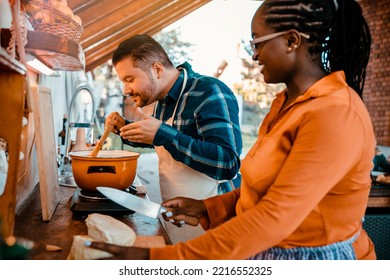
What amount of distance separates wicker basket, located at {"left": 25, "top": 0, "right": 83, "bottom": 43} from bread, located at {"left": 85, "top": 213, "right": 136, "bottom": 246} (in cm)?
77

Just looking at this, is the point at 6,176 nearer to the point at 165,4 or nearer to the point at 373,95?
the point at 165,4

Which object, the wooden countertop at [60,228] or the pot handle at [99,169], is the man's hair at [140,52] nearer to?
the pot handle at [99,169]

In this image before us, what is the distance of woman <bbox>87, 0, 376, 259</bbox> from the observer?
2.61ft

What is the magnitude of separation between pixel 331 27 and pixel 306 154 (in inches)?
15.7

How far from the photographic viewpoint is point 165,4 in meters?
3.71

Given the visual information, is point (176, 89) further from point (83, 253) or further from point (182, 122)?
point (83, 253)

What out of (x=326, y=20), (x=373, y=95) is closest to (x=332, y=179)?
(x=326, y=20)

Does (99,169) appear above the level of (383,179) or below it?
above

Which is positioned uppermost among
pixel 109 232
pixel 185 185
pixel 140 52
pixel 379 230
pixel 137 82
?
pixel 140 52

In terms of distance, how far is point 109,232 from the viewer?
1048mm

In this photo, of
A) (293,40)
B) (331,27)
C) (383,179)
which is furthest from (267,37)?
(383,179)

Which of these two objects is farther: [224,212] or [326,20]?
[224,212]

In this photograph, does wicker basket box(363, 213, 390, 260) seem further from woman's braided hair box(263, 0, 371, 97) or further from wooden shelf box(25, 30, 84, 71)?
wooden shelf box(25, 30, 84, 71)
